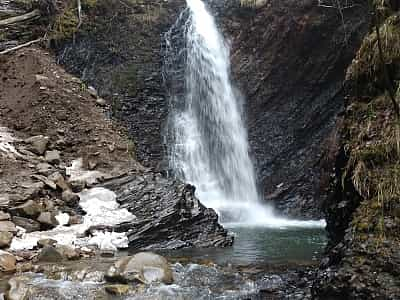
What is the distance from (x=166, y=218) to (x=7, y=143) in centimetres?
447

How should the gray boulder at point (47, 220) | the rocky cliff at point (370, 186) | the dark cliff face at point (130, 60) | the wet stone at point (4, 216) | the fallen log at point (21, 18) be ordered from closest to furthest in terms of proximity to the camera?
1. the rocky cliff at point (370, 186)
2. the wet stone at point (4, 216)
3. the gray boulder at point (47, 220)
4. the dark cliff face at point (130, 60)
5. the fallen log at point (21, 18)

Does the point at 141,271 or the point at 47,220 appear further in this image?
the point at 47,220

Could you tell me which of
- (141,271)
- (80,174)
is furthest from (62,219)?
(141,271)

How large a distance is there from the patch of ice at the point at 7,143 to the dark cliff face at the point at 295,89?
6.84 m

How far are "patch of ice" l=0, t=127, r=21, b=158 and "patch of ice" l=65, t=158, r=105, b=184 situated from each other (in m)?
1.22

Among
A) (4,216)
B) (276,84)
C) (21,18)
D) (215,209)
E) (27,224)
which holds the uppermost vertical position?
(21,18)

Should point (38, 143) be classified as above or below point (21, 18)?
below

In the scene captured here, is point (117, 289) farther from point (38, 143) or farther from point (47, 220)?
point (38, 143)

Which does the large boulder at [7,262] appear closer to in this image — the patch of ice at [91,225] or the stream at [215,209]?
the stream at [215,209]

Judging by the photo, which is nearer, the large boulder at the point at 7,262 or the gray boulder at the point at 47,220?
the large boulder at the point at 7,262

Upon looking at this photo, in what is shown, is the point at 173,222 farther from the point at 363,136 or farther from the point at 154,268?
the point at 363,136

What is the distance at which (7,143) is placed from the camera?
36.5 ft

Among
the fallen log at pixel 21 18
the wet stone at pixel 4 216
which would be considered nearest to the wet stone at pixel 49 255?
the wet stone at pixel 4 216

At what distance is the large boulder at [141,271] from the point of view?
19.8ft
